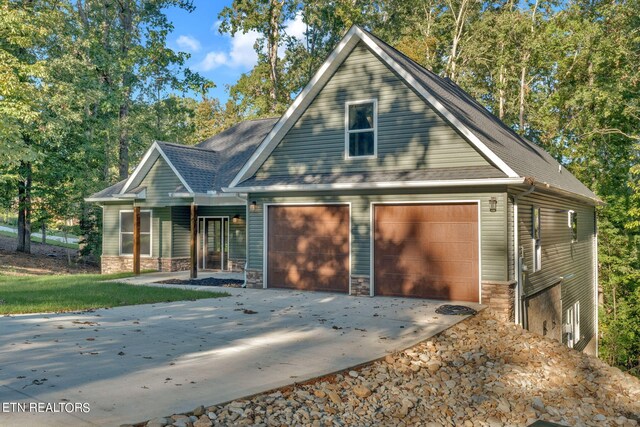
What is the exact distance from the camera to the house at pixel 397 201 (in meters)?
11.9

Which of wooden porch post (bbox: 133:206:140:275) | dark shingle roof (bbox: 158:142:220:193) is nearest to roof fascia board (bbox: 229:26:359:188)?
dark shingle roof (bbox: 158:142:220:193)

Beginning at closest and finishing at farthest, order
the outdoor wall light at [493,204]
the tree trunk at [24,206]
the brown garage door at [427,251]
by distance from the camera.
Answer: the outdoor wall light at [493,204] < the brown garage door at [427,251] < the tree trunk at [24,206]

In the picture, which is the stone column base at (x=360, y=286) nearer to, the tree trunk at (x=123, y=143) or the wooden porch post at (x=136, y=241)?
the wooden porch post at (x=136, y=241)

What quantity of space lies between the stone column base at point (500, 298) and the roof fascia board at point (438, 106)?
2.43 m

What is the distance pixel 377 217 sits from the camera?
43.9 feet

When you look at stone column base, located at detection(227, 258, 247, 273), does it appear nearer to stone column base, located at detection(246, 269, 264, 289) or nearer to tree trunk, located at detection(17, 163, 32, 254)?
stone column base, located at detection(246, 269, 264, 289)

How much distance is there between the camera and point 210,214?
2052cm

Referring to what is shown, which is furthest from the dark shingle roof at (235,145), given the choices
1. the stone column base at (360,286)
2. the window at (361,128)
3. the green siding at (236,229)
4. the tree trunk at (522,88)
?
the tree trunk at (522,88)

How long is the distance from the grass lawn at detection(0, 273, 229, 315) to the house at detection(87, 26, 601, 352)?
109 inches

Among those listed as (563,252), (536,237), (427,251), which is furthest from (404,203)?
(563,252)

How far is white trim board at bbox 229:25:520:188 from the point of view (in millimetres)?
11852

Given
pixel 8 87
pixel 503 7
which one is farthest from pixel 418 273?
pixel 503 7

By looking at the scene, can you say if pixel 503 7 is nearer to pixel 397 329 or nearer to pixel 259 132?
pixel 259 132

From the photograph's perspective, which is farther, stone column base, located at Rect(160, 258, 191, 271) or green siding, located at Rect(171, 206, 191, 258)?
green siding, located at Rect(171, 206, 191, 258)
